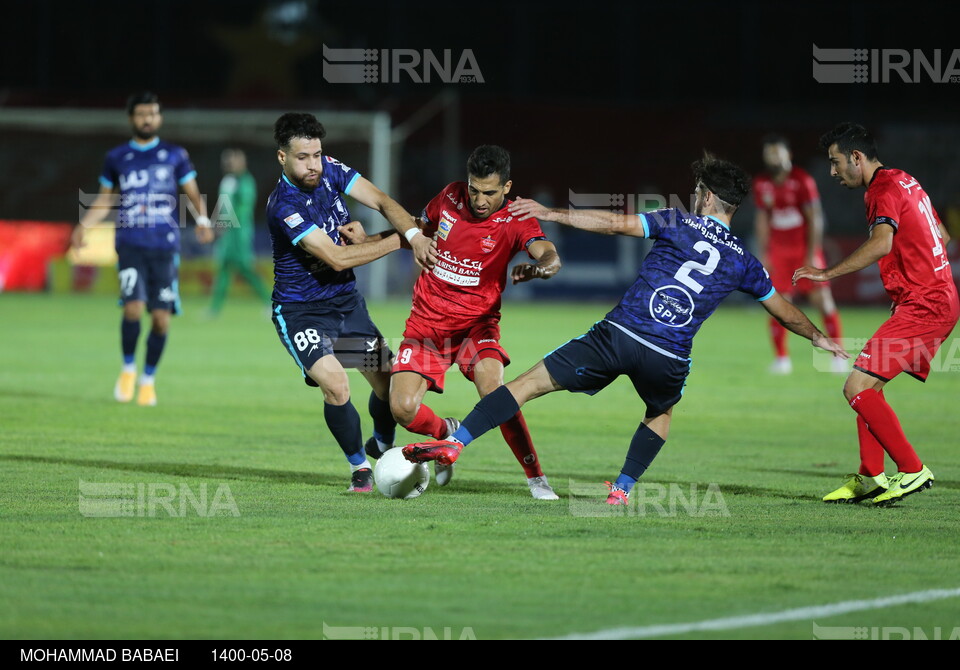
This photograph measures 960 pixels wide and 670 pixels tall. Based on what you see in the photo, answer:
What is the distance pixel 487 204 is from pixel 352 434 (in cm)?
153

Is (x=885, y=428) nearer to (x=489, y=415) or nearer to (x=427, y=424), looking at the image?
(x=489, y=415)

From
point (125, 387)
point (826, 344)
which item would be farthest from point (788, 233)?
point (826, 344)

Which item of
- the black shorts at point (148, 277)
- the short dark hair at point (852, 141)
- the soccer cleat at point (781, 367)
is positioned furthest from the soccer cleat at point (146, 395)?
the soccer cleat at point (781, 367)

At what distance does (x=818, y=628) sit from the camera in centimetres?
479

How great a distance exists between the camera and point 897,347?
7508mm

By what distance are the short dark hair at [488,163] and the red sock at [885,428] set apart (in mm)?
2299

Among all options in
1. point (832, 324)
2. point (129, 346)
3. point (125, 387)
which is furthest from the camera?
point (832, 324)

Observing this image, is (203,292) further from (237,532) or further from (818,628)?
(818,628)

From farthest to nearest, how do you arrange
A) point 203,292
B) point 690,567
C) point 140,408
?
point 203,292 → point 140,408 → point 690,567

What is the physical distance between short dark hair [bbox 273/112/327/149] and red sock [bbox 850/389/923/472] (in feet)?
11.0

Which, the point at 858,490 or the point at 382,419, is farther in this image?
the point at 382,419

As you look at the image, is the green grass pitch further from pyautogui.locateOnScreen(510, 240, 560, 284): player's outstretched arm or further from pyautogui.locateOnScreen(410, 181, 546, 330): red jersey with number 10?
pyautogui.locateOnScreen(510, 240, 560, 284): player's outstretched arm

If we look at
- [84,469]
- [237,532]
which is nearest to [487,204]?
[237,532]

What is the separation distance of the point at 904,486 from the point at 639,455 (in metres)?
1.47
